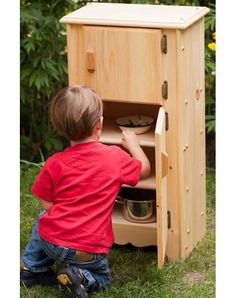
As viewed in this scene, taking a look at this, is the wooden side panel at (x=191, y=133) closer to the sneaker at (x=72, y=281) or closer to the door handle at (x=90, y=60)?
the door handle at (x=90, y=60)

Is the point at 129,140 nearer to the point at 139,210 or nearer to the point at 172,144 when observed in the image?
the point at 172,144

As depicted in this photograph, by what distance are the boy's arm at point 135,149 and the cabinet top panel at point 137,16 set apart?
1.48 ft

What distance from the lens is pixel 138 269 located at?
12.7ft

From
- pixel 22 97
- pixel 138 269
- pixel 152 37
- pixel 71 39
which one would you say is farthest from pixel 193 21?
pixel 22 97

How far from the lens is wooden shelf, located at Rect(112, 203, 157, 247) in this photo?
13.2ft

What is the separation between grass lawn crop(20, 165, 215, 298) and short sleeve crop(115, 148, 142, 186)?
458mm

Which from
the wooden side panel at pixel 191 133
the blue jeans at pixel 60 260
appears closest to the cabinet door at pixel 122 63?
the wooden side panel at pixel 191 133

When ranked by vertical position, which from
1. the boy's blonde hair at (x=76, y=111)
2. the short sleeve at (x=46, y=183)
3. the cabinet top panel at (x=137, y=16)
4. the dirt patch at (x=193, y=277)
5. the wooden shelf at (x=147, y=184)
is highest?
the cabinet top panel at (x=137, y=16)

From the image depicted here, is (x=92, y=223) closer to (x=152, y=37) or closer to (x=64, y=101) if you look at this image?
(x=64, y=101)

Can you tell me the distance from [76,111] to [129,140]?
36cm

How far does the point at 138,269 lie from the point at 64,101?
2.90 ft

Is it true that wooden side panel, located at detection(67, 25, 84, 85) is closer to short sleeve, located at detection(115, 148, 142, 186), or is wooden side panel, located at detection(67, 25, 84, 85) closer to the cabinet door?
the cabinet door

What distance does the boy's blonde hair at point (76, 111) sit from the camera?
343 cm

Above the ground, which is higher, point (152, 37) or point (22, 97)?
point (152, 37)
